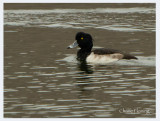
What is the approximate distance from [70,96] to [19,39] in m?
15.0

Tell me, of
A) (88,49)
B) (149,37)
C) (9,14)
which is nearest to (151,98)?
(88,49)

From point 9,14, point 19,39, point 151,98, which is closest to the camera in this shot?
point 151,98

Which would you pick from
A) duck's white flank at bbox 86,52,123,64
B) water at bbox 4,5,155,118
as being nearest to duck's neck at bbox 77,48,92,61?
water at bbox 4,5,155,118

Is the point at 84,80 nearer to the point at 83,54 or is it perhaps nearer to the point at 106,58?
the point at 106,58

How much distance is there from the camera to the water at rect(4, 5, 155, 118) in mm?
11320

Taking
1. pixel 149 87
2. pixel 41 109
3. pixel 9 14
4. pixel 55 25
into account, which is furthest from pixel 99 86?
pixel 9 14

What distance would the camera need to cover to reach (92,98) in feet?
40.5

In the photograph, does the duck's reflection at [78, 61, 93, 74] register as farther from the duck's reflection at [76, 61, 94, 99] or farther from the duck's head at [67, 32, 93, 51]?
the duck's head at [67, 32, 93, 51]

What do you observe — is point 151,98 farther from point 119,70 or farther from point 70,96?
point 119,70

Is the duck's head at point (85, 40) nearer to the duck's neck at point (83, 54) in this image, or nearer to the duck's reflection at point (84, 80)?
the duck's neck at point (83, 54)

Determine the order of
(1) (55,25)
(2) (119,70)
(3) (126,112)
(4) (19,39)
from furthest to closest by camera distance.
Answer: (1) (55,25) < (4) (19,39) < (2) (119,70) < (3) (126,112)

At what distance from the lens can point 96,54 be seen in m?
19.1

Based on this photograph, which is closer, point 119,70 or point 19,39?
point 119,70

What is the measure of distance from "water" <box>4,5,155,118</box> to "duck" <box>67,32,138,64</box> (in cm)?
31
